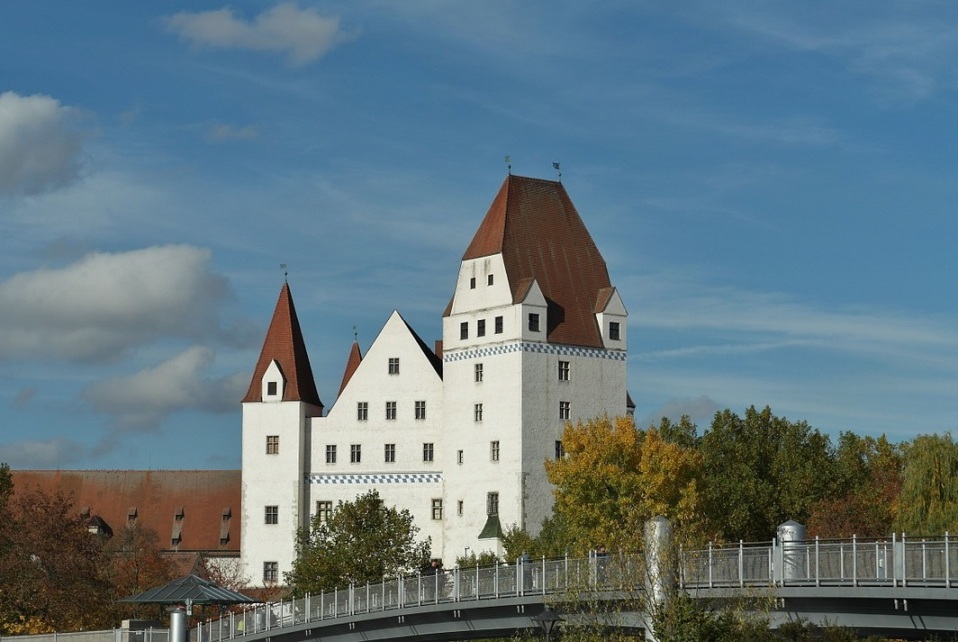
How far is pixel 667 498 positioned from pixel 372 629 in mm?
26145

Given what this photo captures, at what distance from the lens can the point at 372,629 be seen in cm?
6625

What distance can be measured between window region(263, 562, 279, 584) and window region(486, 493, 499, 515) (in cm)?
1492

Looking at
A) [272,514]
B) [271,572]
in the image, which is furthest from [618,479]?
[271,572]

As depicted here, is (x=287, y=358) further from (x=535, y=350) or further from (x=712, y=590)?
(x=712, y=590)

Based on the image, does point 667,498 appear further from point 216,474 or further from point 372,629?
point 216,474

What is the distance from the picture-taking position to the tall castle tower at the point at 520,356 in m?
103

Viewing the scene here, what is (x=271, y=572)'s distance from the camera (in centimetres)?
11250

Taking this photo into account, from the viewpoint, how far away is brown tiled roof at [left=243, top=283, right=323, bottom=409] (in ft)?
376

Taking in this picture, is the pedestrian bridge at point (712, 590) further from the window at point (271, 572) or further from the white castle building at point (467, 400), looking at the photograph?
the window at point (271, 572)

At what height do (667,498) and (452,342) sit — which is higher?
(452,342)

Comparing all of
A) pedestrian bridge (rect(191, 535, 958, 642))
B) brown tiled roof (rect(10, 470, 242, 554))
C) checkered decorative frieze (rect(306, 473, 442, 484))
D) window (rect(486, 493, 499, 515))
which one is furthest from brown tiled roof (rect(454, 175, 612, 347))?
pedestrian bridge (rect(191, 535, 958, 642))

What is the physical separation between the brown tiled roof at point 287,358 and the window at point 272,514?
6268 mm

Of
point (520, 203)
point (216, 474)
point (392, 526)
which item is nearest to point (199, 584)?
point (392, 526)

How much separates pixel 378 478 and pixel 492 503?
1038cm
